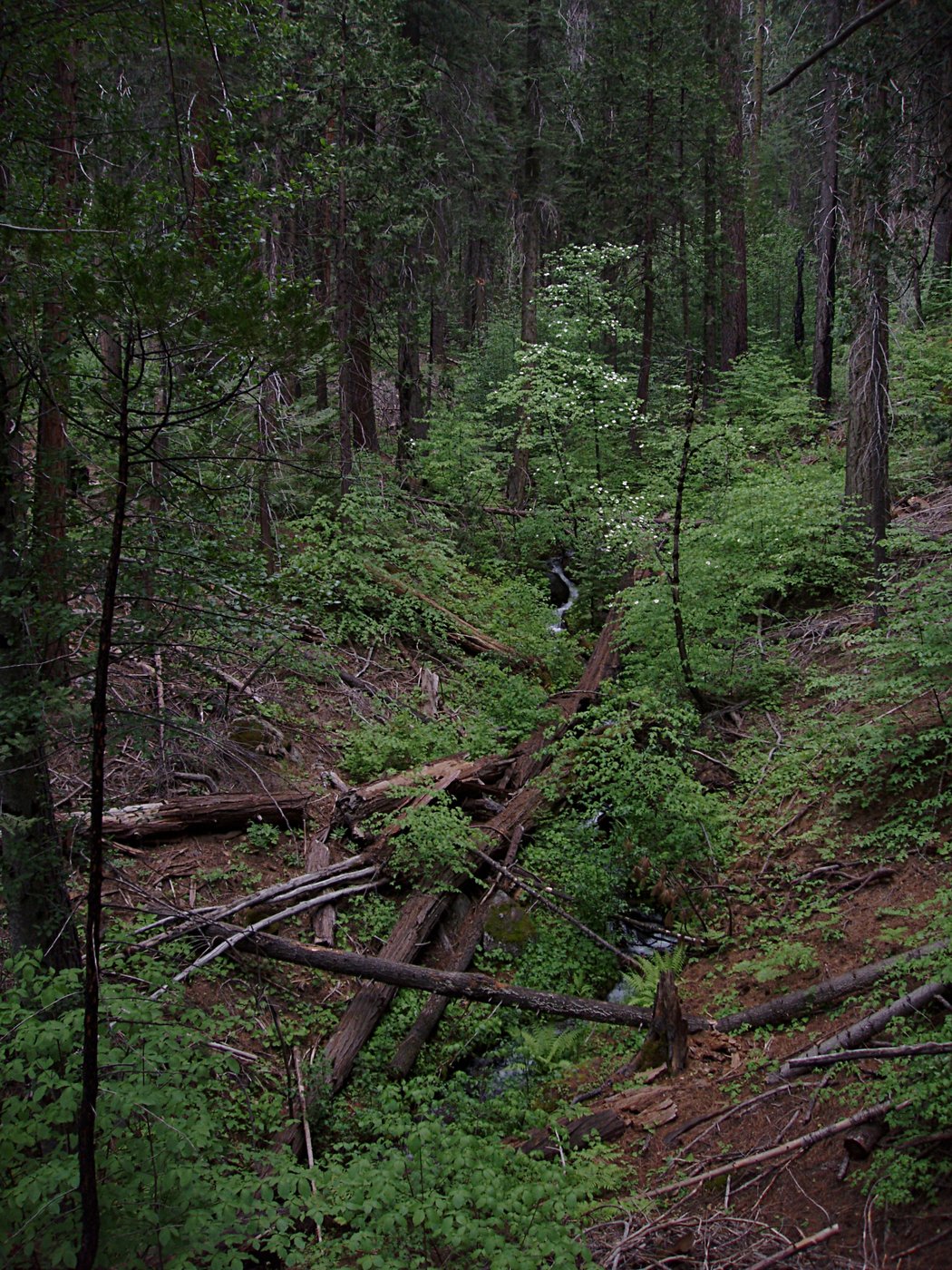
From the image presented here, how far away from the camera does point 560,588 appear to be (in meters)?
15.8

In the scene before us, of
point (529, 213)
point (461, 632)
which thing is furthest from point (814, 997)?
point (529, 213)

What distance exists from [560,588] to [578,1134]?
1151cm

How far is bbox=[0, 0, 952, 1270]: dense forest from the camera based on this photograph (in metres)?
3.68

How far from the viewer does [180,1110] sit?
4141mm

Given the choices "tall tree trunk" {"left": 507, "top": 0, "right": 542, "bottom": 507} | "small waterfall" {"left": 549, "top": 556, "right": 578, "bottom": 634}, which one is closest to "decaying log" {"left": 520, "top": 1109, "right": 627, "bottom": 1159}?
"small waterfall" {"left": 549, "top": 556, "right": 578, "bottom": 634}

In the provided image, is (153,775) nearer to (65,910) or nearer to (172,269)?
(65,910)

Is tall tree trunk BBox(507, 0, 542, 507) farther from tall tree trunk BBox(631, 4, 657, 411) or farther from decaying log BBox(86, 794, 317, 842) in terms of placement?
decaying log BBox(86, 794, 317, 842)

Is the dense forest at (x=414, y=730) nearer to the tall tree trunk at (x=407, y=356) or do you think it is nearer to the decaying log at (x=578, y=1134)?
the decaying log at (x=578, y=1134)

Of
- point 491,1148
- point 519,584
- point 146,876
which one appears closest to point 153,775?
point 146,876

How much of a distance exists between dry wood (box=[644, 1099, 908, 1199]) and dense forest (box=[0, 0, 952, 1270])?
0.10 feet

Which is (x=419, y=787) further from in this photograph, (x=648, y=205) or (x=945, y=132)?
(x=648, y=205)

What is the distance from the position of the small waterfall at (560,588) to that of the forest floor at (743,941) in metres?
4.98

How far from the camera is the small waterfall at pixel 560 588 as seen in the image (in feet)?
49.7

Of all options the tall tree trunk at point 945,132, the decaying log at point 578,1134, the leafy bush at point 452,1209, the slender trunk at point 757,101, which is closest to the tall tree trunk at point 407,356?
the tall tree trunk at point 945,132
